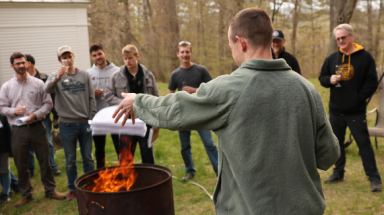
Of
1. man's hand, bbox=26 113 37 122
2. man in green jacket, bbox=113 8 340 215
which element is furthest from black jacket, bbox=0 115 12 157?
man in green jacket, bbox=113 8 340 215

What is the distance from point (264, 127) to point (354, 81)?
360 centimetres

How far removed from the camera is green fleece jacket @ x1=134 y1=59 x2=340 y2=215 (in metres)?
1.57

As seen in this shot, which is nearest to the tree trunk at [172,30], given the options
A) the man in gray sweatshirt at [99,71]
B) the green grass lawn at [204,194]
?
the green grass lawn at [204,194]

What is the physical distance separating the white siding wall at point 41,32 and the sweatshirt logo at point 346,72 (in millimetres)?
11907

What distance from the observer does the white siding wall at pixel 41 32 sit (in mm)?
13000

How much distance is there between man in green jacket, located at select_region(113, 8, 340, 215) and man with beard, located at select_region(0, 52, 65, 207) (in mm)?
3653

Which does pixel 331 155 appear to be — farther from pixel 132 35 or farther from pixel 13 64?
pixel 132 35

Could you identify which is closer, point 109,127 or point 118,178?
point 118,178

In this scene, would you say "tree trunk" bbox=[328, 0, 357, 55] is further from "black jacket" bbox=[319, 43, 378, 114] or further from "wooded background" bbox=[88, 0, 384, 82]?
"wooded background" bbox=[88, 0, 384, 82]

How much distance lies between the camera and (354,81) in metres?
4.55

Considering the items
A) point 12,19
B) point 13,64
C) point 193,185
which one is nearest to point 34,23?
point 12,19

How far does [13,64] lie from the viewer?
15.4 ft

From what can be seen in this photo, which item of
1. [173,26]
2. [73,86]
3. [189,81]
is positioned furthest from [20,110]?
[173,26]

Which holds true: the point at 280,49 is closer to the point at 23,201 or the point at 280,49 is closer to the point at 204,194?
the point at 204,194
